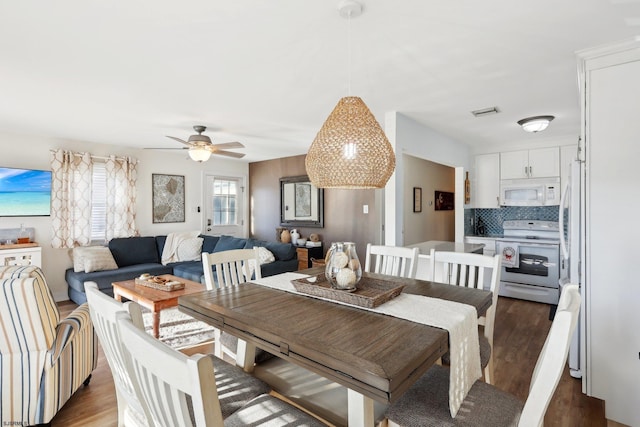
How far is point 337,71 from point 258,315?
1.84m

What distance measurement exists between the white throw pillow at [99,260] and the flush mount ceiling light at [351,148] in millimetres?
3987

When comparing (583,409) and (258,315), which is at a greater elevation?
(258,315)

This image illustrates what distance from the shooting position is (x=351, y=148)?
163 centimetres

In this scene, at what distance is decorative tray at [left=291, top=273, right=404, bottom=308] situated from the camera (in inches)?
58.6

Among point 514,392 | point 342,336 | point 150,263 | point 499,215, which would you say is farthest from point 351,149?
point 499,215

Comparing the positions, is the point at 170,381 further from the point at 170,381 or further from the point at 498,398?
the point at 498,398

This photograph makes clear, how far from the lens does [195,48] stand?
203 cm

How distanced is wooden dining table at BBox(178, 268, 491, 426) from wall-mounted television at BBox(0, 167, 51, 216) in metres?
4.03

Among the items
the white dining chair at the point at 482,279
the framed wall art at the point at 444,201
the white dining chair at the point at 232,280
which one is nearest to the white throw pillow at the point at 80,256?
the white dining chair at the point at 232,280

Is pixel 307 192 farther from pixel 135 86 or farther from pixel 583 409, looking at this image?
pixel 583 409

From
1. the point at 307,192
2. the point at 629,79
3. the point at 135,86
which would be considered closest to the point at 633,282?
the point at 629,79

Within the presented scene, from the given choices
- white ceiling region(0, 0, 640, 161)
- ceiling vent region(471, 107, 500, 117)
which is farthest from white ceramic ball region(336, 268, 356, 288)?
ceiling vent region(471, 107, 500, 117)

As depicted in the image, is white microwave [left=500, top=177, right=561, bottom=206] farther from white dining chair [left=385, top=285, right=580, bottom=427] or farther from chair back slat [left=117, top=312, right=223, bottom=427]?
chair back slat [left=117, top=312, right=223, bottom=427]

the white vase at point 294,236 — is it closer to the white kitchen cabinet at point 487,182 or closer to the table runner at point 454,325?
the white kitchen cabinet at point 487,182
